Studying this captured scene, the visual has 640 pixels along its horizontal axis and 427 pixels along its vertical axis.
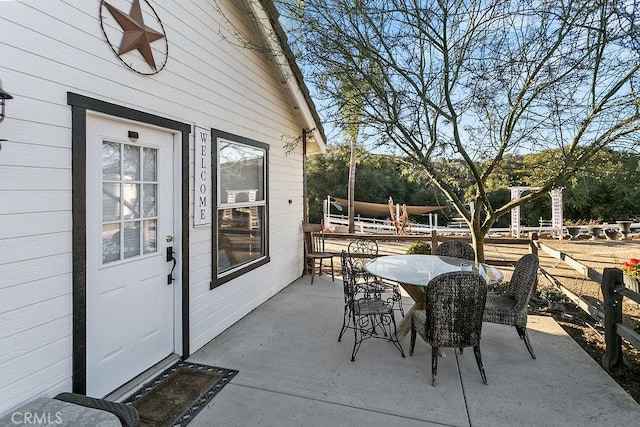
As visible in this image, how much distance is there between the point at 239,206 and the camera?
4.48 m

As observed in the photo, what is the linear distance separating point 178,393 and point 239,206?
2.28 meters

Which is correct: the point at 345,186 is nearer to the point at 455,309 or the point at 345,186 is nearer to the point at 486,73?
the point at 486,73

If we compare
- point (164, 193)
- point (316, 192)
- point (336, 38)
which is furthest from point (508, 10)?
point (316, 192)

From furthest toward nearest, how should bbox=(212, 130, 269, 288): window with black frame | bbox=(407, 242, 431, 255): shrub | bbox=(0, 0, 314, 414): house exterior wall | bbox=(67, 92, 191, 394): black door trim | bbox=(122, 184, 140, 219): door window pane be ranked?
bbox=(407, 242, 431, 255): shrub, bbox=(212, 130, 269, 288): window with black frame, bbox=(122, 184, 140, 219): door window pane, bbox=(67, 92, 191, 394): black door trim, bbox=(0, 0, 314, 414): house exterior wall

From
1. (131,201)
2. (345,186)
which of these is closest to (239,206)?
(131,201)

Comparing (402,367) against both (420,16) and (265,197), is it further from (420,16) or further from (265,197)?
(420,16)

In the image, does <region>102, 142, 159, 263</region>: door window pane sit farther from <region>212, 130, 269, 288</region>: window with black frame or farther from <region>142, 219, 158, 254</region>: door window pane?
<region>212, 130, 269, 288</region>: window with black frame

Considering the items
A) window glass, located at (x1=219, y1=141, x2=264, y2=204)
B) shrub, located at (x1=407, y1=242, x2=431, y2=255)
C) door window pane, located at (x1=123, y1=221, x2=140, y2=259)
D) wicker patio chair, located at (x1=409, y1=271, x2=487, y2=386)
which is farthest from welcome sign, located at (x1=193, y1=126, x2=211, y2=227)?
shrub, located at (x1=407, y1=242, x2=431, y2=255)

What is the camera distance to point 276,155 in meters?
5.57

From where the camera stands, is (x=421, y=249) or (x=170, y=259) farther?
(x=421, y=249)

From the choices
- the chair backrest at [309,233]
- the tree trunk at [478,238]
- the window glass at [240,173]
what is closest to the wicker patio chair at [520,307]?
the tree trunk at [478,238]

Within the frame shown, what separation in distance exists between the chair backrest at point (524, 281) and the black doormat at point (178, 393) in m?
2.67

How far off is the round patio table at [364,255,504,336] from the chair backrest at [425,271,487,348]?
0.31 metres

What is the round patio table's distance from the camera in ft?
11.0
